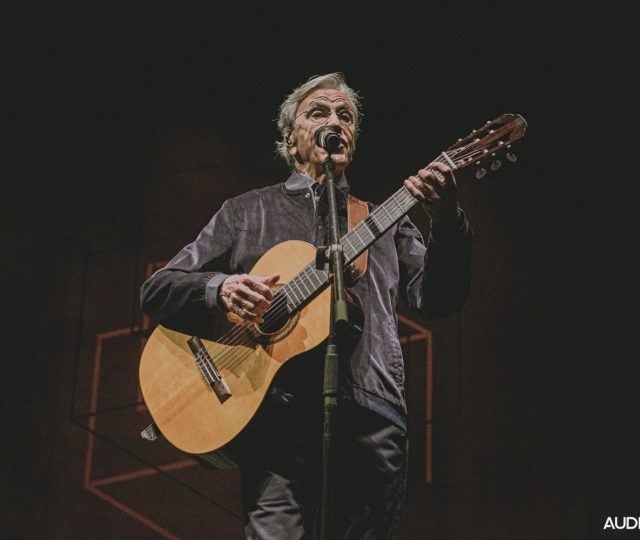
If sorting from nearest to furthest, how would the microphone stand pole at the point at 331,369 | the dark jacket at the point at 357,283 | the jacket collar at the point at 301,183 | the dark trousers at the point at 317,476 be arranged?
the microphone stand pole at the point at 331,369
the dark trousers at the point at 317,476
the dark jacket at the point at 357,283
the jacket collar at the point at 301,183

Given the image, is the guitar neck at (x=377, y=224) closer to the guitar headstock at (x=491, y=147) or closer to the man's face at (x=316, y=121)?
the guitar headstock at (x=491, y=147)

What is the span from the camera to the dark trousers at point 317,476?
5.79 ft

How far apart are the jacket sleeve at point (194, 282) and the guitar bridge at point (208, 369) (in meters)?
0.06

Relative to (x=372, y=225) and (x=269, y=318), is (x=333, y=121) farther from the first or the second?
(x=269, y=318)

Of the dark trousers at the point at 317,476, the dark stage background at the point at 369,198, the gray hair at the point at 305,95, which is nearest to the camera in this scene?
the dark trousers at the point at 317,476

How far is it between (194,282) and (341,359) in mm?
496

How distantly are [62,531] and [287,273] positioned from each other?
259cm

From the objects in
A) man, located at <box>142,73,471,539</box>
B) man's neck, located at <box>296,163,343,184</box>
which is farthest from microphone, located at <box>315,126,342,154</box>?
man's neck, located at <box>296,163,343,184</box>

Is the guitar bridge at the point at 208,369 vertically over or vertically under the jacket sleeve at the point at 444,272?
under

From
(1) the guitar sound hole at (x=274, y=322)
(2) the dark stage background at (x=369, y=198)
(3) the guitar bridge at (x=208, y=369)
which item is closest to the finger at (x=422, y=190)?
(1) the guitar sound hole at (x=274, y=322)

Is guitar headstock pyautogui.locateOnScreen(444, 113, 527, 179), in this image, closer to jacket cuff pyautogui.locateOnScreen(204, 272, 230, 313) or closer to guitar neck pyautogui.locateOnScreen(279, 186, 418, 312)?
guitar neck pyautogui.locateOnScreen(279, 186, 418, 312)

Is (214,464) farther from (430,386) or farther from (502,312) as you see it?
(502,312)

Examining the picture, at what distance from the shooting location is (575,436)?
3434 mm

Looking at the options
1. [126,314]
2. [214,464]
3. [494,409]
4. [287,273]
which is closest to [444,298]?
[287,273]
